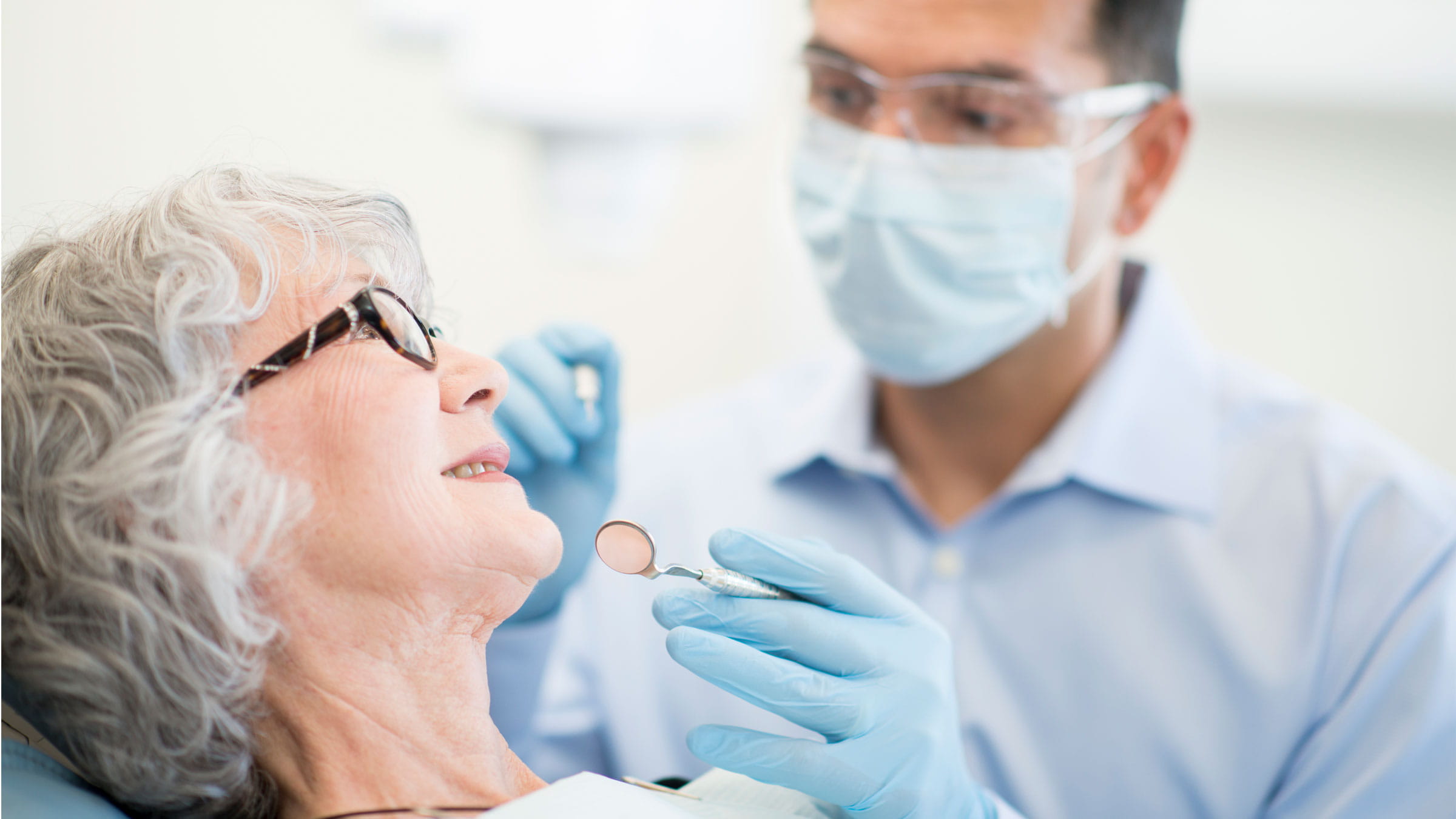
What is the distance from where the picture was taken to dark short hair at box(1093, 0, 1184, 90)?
1344mm

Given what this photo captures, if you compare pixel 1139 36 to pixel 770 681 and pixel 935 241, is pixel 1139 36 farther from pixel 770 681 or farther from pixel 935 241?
pixel 770 681

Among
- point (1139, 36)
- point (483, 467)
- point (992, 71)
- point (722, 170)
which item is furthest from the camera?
point (722, 170)

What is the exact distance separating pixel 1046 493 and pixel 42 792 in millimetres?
1126

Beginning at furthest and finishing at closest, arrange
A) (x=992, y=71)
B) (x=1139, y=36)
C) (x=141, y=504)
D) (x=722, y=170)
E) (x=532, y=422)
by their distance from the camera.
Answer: (x=722, y=170) → (x=1139, y=36) → (x=992, y=71) → (x=532, y=422) → (x=141, y=504)

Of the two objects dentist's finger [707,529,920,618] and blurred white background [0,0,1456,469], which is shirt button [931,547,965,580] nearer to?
dentist's finger [707,529,920,618]

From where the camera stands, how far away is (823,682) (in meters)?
0.86

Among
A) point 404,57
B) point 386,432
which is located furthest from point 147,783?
point 404,57

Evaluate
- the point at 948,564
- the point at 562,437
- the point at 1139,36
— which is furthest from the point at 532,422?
the point at 1139,36

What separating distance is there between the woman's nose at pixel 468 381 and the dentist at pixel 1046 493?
21 cm

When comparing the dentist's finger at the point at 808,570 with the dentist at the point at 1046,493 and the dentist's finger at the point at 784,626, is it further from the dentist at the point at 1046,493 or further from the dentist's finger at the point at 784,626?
the dentist at the point at 1046,493

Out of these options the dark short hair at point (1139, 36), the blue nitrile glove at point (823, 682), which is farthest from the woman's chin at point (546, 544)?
the dark short hair at point (1139, 36)

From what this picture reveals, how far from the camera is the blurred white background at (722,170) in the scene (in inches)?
35.9

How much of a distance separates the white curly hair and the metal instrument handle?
0.31m

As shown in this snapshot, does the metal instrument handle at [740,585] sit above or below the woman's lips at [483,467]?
below
